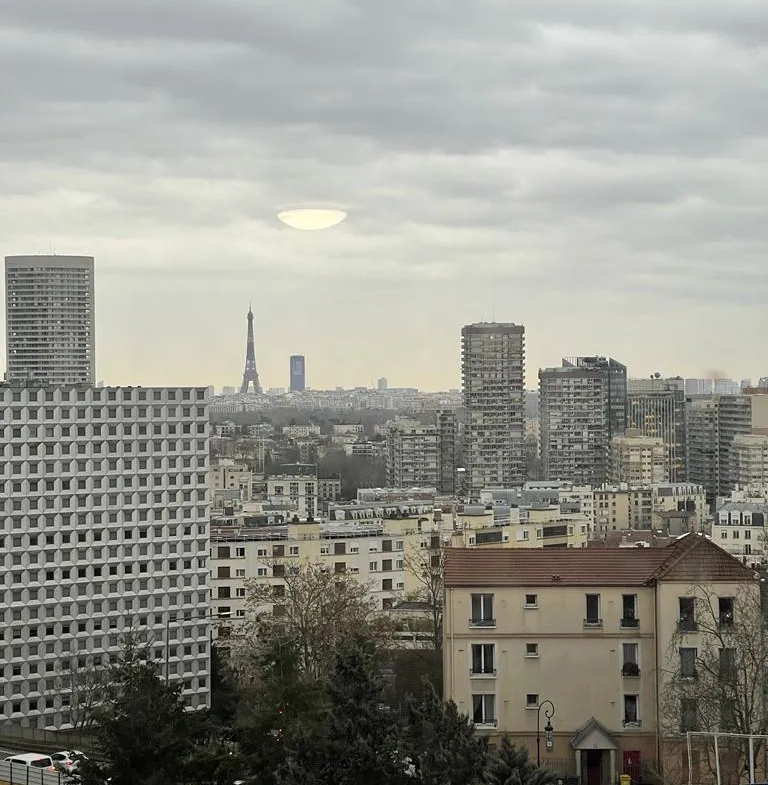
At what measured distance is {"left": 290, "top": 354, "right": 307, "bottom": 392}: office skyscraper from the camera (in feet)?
233

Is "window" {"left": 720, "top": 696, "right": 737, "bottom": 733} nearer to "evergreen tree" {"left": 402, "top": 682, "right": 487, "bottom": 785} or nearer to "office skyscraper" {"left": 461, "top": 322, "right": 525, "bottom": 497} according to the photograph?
"evergreen tree" {"left": 402, "top": 682, "right": 487, "bottom": 785}

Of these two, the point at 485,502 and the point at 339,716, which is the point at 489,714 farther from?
the point at 485,502

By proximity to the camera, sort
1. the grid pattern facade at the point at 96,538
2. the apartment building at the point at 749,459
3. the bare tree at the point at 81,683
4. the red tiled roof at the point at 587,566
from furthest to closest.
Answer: the apartment building at the point at 749,459
the grid pattern facade at the point at 96,538
the bare tree at the point at 81,683
the red tiled roof at the point at 587,566

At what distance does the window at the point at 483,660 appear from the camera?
50.5 feet

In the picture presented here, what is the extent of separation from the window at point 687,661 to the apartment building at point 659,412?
72.0 metres

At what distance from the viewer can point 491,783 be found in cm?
906

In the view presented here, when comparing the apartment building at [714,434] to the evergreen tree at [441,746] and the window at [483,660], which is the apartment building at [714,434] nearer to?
the window at [483,660]

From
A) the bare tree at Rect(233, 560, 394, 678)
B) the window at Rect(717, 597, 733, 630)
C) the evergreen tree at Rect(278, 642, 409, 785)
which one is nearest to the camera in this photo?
the evergreen tree at Rect(278, 642, 409, 785)

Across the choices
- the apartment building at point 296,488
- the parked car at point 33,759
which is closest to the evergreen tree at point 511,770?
the parked car at point 33,759

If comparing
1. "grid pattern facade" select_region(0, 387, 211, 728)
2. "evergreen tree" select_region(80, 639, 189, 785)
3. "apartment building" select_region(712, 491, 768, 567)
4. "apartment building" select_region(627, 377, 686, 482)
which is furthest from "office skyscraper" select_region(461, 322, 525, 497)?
"evergreen tree" select_region(80, 639, 189, 785)

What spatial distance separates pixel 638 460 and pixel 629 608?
226 ft

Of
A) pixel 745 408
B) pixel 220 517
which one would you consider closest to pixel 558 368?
pixel 745 408

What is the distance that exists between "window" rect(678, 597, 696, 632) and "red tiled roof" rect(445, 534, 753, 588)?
0.68 ft

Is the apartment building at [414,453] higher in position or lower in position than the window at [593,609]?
higher
